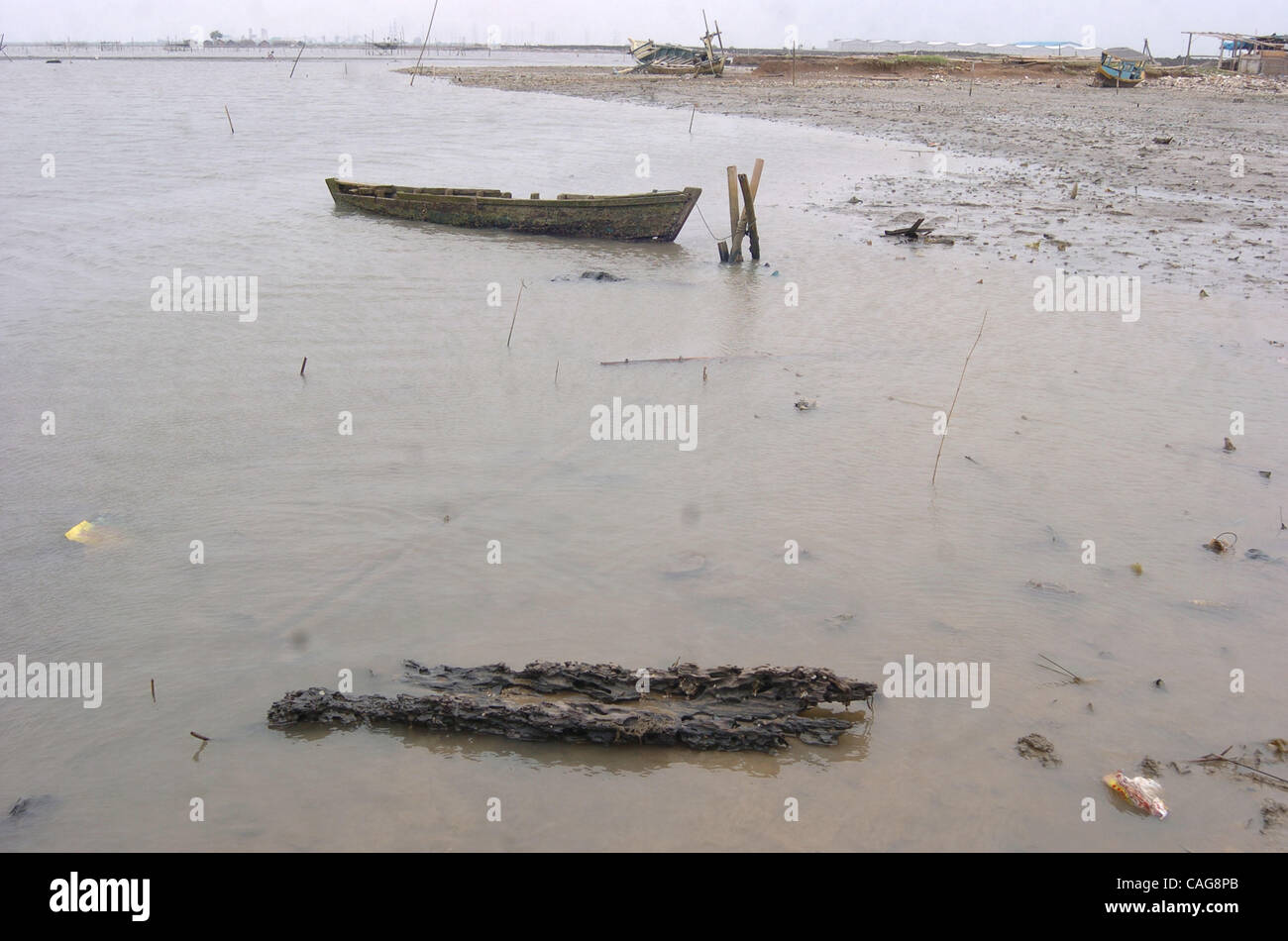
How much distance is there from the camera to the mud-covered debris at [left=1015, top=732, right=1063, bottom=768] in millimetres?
4180

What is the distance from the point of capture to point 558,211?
15.5 metres

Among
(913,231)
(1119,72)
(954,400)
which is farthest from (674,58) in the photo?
(954,400)

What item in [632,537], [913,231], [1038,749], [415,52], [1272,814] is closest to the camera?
[1272,814]

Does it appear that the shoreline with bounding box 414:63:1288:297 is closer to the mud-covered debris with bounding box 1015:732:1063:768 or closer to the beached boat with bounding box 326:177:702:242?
the beached boat with bounding box 326:177:702:242

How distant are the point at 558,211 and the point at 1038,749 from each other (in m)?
13.1

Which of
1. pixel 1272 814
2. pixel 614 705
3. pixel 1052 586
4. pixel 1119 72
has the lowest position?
pixel 1272 814

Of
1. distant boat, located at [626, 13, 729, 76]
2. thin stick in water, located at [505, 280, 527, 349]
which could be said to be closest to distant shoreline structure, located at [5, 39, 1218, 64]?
distant boat, located at [626, 13, 729, 76]

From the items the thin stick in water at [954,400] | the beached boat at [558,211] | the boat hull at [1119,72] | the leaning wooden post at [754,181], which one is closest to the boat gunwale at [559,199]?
the beached boat at [558,211]

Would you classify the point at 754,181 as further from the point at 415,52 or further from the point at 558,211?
the point at 415,52

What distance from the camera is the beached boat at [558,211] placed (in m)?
15.0

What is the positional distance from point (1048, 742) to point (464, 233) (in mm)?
14065

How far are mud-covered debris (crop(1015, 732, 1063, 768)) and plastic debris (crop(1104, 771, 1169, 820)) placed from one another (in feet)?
0.76

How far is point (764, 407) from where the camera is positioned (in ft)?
27.3

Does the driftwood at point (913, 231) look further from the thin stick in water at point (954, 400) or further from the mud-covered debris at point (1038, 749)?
the mud-covered debris at point (1038, 749)
